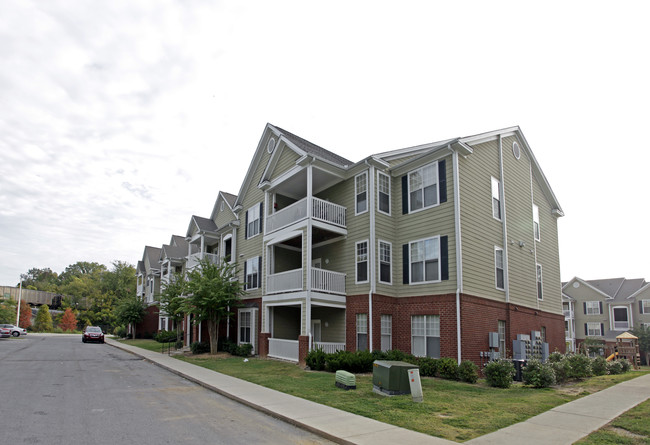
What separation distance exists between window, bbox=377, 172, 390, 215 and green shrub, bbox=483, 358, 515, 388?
842cm

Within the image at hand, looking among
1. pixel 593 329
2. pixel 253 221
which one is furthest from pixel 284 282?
pixel 593 329

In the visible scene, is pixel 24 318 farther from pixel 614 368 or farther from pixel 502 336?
pixel 614 368

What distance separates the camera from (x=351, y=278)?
20.3m

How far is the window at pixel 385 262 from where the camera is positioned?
63.7 ft

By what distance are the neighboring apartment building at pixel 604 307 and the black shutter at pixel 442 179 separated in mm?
41461

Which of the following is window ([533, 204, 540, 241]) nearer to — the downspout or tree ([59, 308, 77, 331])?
the downspout

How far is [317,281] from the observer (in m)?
19.9

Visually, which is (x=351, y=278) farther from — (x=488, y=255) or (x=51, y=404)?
(x=51, y=404)

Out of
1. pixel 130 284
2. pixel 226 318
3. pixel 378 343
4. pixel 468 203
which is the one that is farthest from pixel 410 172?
pixel 130 284

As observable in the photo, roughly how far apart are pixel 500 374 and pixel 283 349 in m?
10.6

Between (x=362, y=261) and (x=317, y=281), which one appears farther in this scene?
(x=362, y=261)

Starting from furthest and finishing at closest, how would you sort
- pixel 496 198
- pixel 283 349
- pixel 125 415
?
pixel 283 349
pixel 496 198
pixel 125 415

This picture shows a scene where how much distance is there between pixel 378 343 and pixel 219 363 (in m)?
7.47

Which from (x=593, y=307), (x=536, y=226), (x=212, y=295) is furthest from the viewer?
(x=593, y=307)
